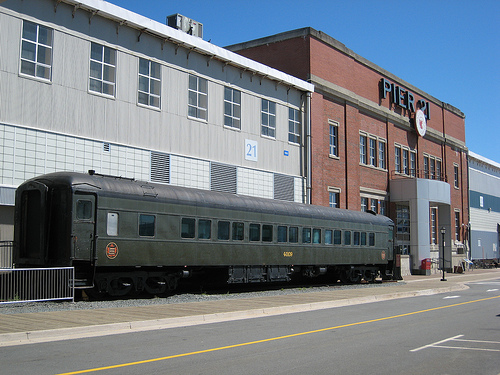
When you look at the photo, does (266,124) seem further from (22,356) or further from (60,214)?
(22,356)

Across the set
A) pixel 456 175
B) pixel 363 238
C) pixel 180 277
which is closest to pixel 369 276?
pixel 363 238

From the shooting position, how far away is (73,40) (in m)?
21.0

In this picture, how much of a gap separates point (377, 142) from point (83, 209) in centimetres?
2943

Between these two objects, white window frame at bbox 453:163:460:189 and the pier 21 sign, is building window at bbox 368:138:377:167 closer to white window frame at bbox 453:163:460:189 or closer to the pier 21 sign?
the pier 21 sign

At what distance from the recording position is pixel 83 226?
15.4m

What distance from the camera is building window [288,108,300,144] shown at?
3200cm

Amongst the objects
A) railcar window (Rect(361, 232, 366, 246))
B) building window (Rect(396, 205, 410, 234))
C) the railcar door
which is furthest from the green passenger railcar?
building window (Rect(396, 205, 410, 234))

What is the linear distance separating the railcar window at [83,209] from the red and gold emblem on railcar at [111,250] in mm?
1007

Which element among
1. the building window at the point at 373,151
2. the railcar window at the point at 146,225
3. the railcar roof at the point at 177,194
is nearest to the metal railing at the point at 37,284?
the railcar roof at the point at 177,194

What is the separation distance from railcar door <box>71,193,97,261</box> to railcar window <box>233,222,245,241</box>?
5861mm

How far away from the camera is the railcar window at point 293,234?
2280 cm

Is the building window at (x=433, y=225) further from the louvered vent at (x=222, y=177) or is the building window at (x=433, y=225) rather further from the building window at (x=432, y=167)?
the louvered vent at (x=222, y=177)

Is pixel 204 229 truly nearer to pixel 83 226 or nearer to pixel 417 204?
pixel 83 226

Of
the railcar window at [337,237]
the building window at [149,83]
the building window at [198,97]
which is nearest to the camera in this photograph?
the building window at [149,83]
